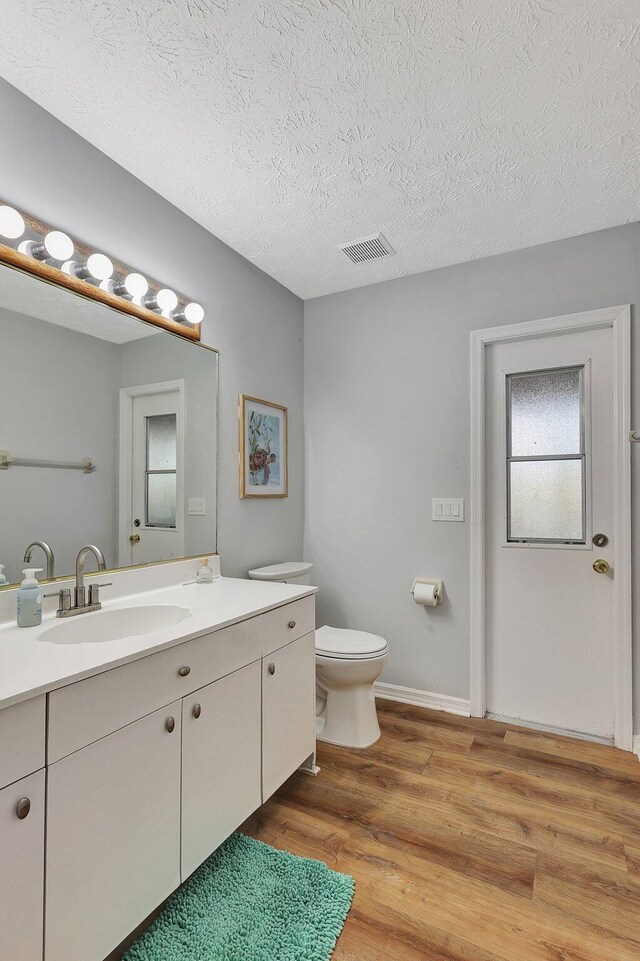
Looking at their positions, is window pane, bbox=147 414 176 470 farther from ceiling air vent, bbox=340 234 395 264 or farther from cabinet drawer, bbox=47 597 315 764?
ceiling air vent, bbox=340 234 395 264

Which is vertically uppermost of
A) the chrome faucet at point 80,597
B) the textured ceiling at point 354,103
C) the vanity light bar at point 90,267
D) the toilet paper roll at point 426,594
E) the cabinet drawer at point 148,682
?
the textured ceiling at point 354,103

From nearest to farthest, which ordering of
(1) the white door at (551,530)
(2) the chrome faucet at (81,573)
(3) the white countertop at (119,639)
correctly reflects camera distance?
(3) the white countertop at (119,639) → (2) the chrome faucet at (81,573) → (1) the white door at (551,530)

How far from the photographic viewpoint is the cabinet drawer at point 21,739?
892mm

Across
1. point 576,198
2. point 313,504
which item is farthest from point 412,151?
point 313,504

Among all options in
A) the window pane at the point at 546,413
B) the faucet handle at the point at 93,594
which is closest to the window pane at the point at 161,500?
the faucet handle at the point at 93,594

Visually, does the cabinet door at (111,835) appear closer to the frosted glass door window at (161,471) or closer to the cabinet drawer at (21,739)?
the cabinet drawer at (21,739)

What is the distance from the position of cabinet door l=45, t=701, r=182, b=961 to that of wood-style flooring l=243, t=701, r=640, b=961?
520mm

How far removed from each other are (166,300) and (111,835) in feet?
5.88

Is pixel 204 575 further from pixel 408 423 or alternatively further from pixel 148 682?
pixel 408 423

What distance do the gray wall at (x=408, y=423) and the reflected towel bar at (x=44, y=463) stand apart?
153 cm

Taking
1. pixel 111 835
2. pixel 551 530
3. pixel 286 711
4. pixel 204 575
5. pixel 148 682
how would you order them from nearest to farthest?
pixel 111 835
pixel 148 682
pixel 286 711
pixel 204 575
pixel 551 530

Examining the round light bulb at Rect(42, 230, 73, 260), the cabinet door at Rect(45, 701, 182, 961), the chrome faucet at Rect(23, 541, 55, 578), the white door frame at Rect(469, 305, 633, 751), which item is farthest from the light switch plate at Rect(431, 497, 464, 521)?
the round light bulb at Rect(42, 230, 73, 260)

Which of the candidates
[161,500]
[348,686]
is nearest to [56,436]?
[161,500]

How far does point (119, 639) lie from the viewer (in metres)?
1.40
